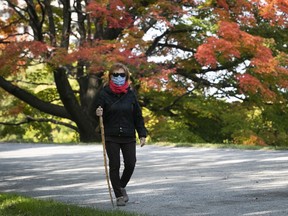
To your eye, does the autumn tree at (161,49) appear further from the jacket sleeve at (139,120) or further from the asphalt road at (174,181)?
the jacket sleeve at (139,120)

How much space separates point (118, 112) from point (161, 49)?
2022 cm

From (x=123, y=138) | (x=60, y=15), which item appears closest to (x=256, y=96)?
(x=60, y=15)

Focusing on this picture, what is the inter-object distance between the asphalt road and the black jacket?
2.94 feet

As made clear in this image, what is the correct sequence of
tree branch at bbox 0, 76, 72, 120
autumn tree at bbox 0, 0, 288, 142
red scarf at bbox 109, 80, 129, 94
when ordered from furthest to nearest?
tree branch at bbox 0, 76, 72, 120, autumn tree at bbox 0, 0, 288, 142, red scarf at bbox 109, 80, 129, 94

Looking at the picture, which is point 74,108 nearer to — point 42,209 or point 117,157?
point 117,157

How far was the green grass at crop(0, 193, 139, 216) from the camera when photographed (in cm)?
714

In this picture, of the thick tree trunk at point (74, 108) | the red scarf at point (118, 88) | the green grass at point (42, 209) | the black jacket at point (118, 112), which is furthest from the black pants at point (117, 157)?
the thick tree trunk at point (74, 108)

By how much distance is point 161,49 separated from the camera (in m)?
28.2

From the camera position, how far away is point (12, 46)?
2245 cm

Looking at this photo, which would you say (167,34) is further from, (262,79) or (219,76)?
(262,79)

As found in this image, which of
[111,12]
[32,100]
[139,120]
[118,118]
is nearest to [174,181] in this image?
[139,120]

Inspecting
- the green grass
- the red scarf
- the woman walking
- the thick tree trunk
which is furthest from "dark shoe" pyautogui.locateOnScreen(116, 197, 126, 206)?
the thick tree trunk

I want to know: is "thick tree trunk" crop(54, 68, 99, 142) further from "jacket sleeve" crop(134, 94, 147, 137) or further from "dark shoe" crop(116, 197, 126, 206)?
"dark shoe" crop(116, 197, 126, 206)

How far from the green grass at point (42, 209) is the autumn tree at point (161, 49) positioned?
44.9 feet
